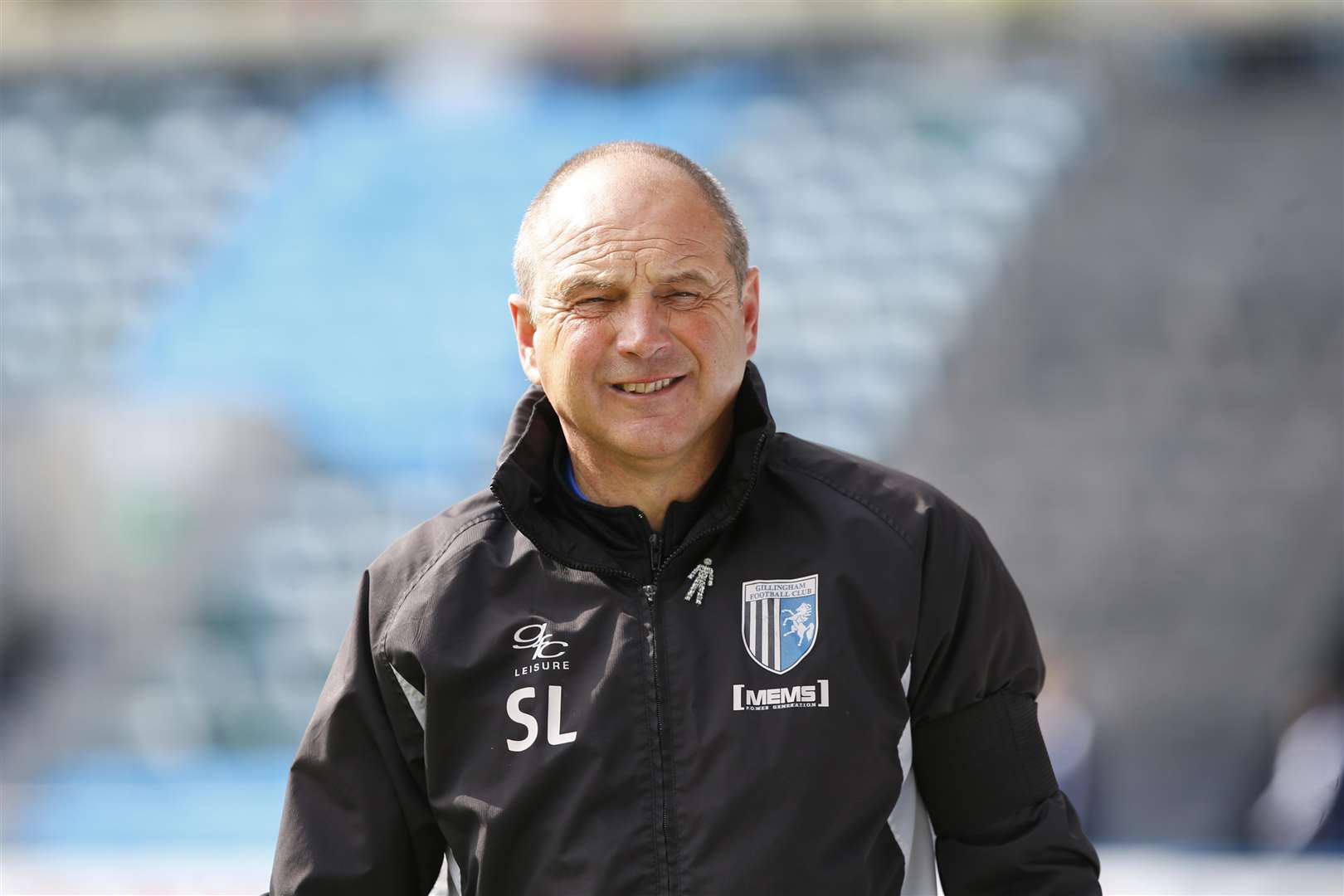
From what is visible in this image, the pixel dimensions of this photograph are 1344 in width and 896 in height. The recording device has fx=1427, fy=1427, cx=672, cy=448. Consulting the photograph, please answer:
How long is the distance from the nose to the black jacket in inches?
6.3

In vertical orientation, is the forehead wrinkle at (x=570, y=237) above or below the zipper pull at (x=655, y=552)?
above

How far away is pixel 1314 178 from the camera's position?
10.2 m

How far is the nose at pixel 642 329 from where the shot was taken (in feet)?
4.99

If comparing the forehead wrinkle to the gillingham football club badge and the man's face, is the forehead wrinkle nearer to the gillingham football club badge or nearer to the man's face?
the man's face

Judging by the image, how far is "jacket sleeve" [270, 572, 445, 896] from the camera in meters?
1.55

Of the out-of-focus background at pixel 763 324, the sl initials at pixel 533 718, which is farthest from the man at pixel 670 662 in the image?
the out-of-focus background at pixel 763 324

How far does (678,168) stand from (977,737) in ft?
2.32

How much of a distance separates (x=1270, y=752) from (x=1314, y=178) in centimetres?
459

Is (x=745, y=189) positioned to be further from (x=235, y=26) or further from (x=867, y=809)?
(x=867, y=809)

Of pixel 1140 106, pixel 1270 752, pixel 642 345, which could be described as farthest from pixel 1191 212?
pixel 642 345

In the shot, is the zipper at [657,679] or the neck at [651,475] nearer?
the zipper at [657,679]

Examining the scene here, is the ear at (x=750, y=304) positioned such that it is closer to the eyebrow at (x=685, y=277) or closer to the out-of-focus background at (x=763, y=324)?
the eyebrow at (x=685, y=277)

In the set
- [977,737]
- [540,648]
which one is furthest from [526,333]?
[977,737]

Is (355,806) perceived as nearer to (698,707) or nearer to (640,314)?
(698,707)
